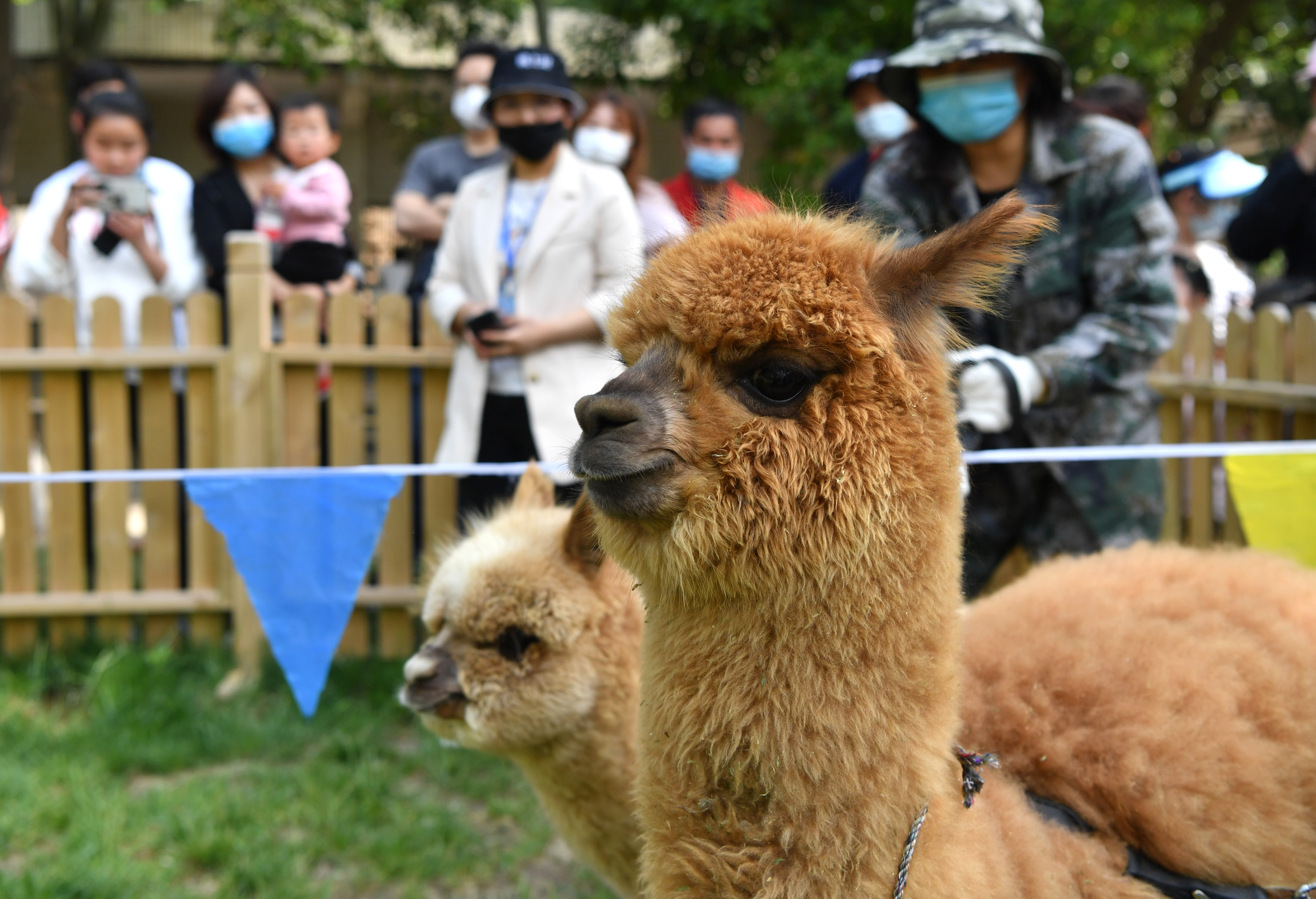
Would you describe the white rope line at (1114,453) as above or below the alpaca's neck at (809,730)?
above

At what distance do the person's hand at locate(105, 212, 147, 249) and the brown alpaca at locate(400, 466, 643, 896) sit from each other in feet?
11.0

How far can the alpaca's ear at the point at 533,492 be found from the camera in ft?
8.77

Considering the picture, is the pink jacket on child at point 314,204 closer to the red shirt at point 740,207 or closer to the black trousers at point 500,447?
the black trousers at point 500,447

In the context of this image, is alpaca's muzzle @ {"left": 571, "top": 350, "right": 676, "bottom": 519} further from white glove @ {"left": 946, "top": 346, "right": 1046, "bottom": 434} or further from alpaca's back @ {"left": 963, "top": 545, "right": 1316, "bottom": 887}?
white glove @ {"left": 946, "top": 346, "right": 1046, "bottom": 434}

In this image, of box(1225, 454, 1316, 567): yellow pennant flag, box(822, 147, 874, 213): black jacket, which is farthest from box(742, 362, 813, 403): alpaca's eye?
box(822, 147, 874, 213): black jacket

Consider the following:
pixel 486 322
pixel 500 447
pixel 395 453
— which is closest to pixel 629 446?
pixel 486 322

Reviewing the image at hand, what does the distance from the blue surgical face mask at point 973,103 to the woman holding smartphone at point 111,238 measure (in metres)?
3.66

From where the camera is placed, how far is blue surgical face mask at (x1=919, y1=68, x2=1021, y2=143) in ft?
9.66

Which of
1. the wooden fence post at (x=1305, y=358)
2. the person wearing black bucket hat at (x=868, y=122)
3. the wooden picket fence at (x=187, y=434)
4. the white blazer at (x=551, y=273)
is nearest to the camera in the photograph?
the white blazer at (x=551, y=273)

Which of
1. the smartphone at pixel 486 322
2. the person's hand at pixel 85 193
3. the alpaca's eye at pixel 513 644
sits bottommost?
the alpaca's eye at pixel 513 644

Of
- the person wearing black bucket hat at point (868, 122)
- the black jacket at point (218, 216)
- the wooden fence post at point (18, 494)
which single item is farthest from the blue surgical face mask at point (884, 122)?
the wooden fence post at point (18, 494)

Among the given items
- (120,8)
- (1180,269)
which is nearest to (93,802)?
(1180,269)

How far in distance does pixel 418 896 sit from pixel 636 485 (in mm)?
2327

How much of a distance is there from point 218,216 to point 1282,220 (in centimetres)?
A: 503
